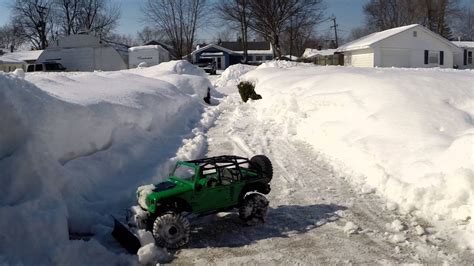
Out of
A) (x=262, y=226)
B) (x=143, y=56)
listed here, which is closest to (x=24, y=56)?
(x=143, y=56)

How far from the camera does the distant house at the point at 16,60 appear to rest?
58344mm

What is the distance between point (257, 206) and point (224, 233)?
22.6 inches

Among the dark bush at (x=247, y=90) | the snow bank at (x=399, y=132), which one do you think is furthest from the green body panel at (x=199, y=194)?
the dark bush at (x=247, y=90)

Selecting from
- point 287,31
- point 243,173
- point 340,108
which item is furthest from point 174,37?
point 243,173

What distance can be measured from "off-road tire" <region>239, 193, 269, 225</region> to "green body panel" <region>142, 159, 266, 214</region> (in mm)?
139

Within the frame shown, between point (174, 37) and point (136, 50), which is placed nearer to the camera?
point (136, 50)

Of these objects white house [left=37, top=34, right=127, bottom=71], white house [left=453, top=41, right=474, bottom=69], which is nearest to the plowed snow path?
white house [left=37, top=34, right=127, bottom=71]

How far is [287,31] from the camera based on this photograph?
5722 centimetres

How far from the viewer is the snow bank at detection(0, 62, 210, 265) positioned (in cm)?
530

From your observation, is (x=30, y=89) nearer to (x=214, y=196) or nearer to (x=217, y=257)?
(x=214, y=196)

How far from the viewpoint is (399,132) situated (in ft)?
31.4

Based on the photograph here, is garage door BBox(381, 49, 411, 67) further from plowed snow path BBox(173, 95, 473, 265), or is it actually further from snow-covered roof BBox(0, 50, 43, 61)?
snow-covered roof BBox(0, 50, 43, 61)

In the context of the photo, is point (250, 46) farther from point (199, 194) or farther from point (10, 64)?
point (199, 194)

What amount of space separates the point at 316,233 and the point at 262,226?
29.7 inches
